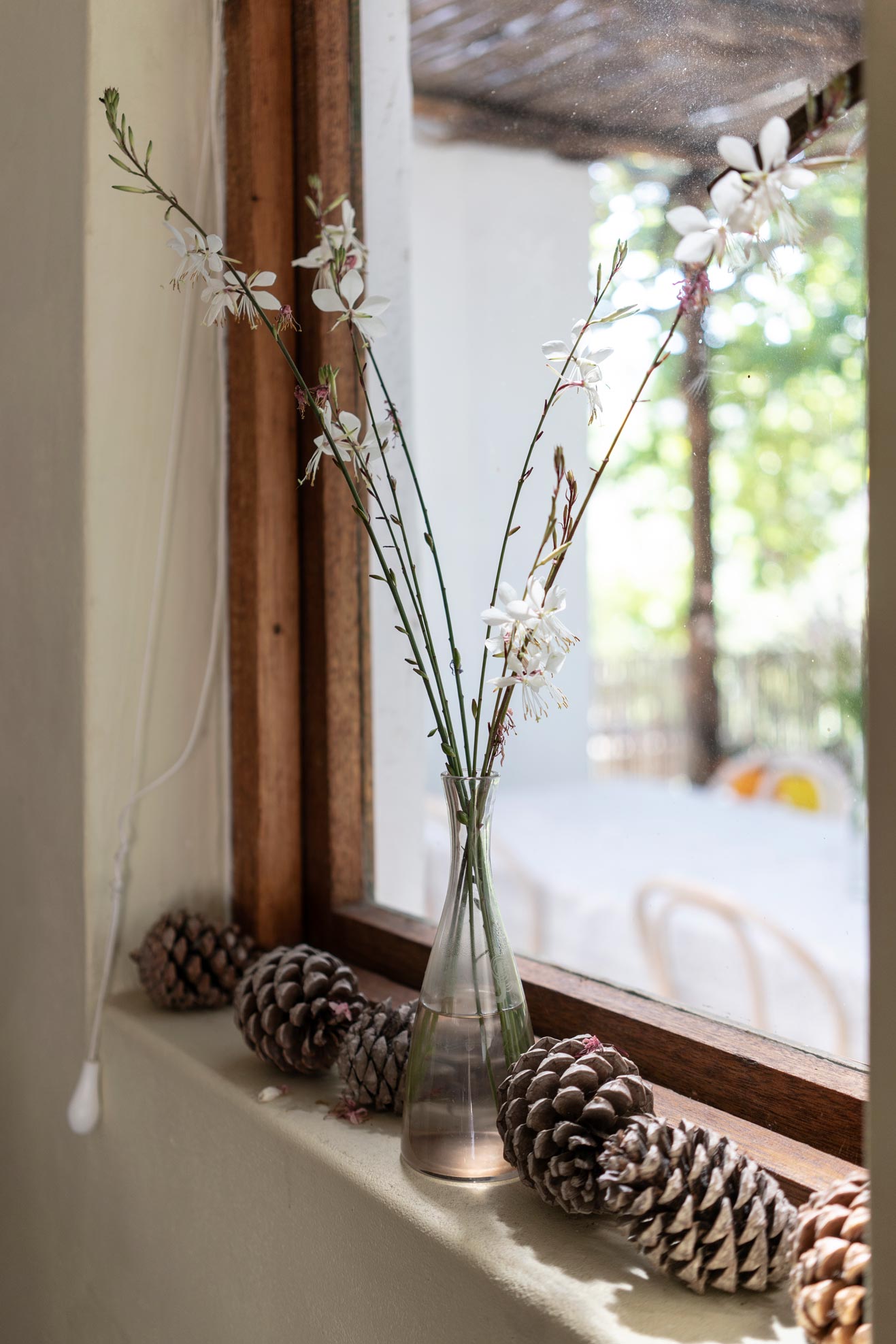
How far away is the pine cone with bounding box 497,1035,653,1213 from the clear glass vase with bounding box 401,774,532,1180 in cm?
4

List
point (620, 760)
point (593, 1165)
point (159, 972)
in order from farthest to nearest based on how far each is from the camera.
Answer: point (620, 760)
point (159, 972)
point (593, 1165)

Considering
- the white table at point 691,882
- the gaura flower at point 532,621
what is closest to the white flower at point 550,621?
the gaura flower at point 532,621

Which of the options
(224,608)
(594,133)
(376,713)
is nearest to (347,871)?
(376,713)

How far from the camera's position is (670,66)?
73cm

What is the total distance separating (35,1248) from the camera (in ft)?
3.36

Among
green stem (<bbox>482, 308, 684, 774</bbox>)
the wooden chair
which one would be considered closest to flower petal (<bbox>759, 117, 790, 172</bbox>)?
green stem (<bbox>482, 308, 684, 774</bbox>)

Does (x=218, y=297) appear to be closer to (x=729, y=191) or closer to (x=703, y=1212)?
(x=729, y=191)

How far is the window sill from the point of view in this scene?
19.9 inches

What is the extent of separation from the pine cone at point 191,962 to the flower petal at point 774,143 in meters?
0.71

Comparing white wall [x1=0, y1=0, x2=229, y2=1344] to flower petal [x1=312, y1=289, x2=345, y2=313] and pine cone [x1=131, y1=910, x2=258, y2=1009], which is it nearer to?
pine cone [x1=131, y1=910, x2=258, y2=1009]

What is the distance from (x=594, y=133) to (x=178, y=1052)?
777 millimetres

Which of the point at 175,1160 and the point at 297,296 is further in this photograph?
the point at 297,296

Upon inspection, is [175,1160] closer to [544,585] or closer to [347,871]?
[347,871]

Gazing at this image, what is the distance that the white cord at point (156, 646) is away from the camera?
3.06 feet
